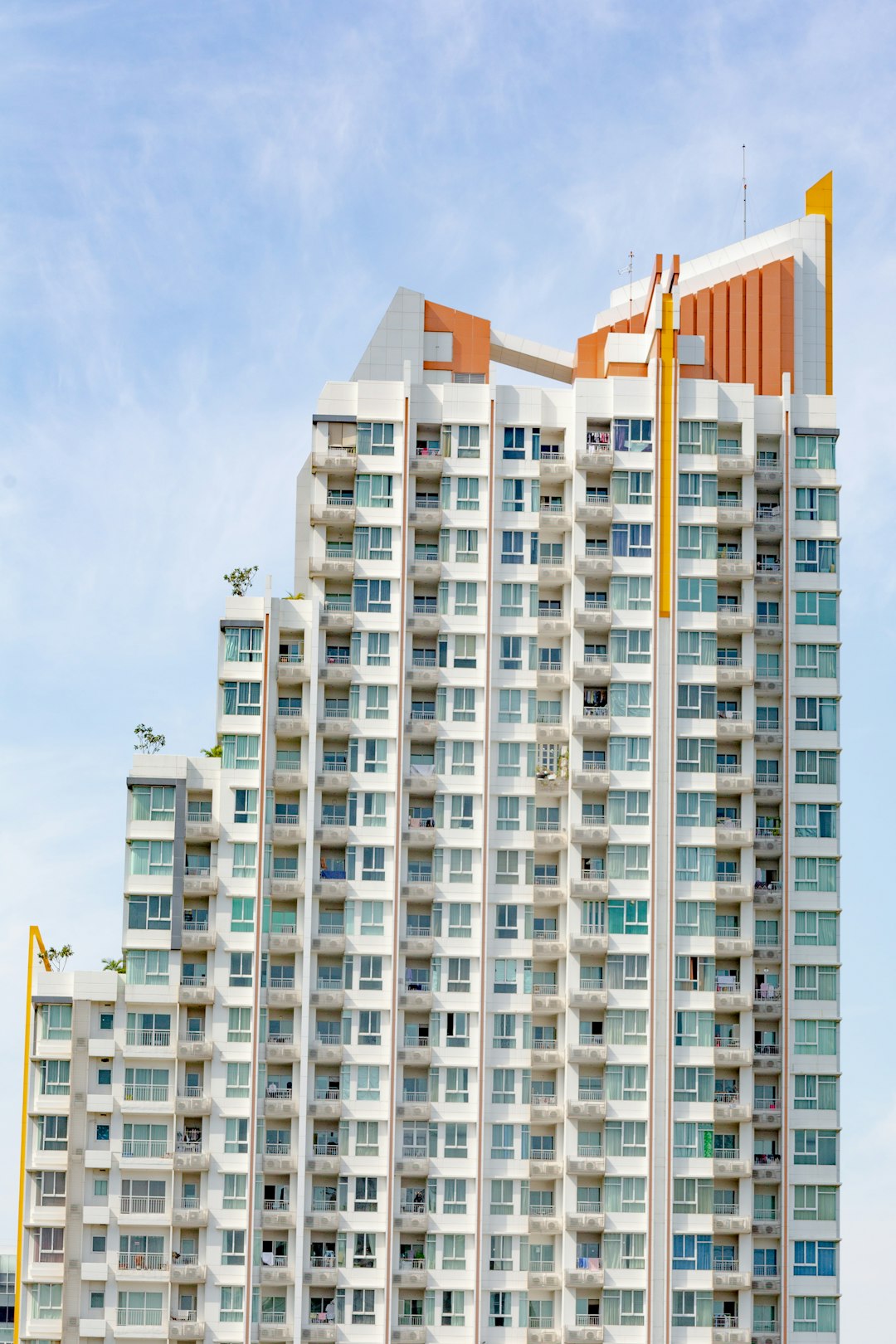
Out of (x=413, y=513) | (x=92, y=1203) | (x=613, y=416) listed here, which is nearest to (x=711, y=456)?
(x=613, y=416)

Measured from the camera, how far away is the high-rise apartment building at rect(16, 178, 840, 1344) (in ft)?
361

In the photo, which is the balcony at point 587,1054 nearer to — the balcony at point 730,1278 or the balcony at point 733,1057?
the balcony at point 733,1057

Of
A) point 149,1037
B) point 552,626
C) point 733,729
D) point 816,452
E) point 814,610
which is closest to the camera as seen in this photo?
point 149,1037

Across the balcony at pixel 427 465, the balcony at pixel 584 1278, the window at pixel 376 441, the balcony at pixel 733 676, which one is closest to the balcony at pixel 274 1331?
the balcony at pixel 584 1278

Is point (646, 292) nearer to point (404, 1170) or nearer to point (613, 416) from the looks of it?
point (613, 416)

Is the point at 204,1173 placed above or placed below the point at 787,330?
below

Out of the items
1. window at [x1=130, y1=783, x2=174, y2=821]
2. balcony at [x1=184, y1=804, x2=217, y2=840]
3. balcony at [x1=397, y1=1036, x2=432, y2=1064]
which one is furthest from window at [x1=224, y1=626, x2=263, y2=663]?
balcony at [x1=397, y1=1036, x2=432, y2=1064]

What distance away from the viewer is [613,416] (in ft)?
386

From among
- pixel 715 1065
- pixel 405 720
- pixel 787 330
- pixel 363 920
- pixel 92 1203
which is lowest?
pixel 92 1203

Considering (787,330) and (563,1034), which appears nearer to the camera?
(563,1034)

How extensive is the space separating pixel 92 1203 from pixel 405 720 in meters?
28.8

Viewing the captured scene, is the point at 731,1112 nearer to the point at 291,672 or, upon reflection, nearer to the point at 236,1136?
the point at 236,1136

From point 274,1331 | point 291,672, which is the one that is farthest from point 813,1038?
point 291,672

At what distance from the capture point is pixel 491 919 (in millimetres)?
113188
